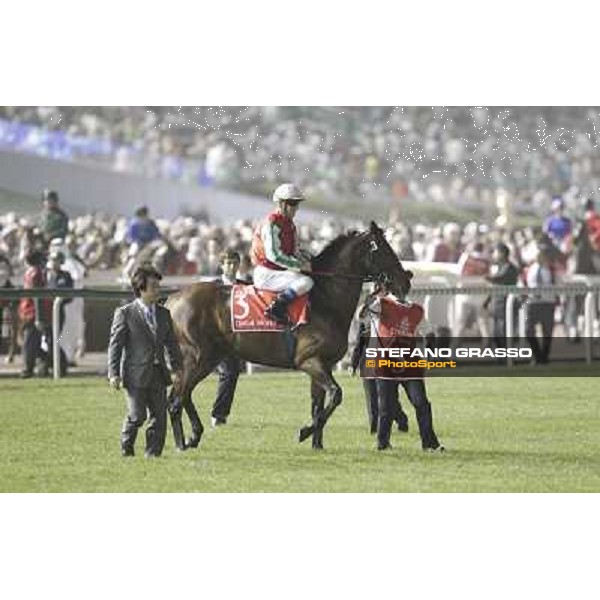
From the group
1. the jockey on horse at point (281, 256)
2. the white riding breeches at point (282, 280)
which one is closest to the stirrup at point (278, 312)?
the jockey on horse at point (281, 256)

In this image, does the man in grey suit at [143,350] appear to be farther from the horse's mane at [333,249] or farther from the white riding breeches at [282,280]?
the horse's mane at [333,249]

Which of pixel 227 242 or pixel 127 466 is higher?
pixel 227 242

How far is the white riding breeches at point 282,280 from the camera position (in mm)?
13812

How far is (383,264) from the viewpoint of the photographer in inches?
548

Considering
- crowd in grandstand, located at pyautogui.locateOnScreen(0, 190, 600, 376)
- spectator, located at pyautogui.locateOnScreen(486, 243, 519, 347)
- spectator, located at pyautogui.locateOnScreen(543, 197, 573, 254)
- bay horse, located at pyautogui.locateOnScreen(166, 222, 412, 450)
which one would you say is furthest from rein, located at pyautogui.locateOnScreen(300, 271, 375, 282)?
spectator, located at pyautogui.locateOnScreen(486, 243, 519, 347)

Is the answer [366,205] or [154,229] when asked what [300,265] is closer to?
[366,205]

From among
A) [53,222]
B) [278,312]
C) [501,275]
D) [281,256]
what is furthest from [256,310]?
[501,275]

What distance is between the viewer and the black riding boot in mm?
13906

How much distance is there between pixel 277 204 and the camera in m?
13.6

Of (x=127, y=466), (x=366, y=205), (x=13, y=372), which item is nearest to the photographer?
(x=127, y=466)

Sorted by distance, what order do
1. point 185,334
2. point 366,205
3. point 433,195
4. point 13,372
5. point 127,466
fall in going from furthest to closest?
point 13,372, point 433,195, point 366,205, point 185,334, point 127,466

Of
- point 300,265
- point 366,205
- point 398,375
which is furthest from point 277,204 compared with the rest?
point 366,205

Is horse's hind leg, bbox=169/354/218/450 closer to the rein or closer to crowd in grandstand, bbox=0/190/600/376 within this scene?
the rein

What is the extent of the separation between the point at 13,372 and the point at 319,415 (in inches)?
214
